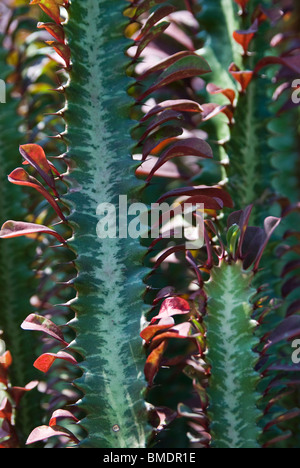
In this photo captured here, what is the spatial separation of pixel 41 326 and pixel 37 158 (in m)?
0.24

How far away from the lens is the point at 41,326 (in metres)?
0.83

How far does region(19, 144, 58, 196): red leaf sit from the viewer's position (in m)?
0.84

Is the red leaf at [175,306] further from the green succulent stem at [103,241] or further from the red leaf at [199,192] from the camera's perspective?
the red leaf at [199,192]

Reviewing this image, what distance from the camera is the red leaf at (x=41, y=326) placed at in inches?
32.3

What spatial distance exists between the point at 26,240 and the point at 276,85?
60 centimetres

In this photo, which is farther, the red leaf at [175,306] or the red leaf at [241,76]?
the red leaf at [241,76]

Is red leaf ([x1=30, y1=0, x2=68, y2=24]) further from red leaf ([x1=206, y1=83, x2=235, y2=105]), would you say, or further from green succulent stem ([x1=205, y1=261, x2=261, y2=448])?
green succulent stem ([x1=205, y1=261, x2=261, y2=448])

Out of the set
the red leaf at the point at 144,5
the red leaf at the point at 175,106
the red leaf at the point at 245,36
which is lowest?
the red leaf at the point at 175,106

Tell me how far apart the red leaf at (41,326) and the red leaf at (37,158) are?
0.64ft

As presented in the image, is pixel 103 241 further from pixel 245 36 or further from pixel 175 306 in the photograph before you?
pixel 245 36

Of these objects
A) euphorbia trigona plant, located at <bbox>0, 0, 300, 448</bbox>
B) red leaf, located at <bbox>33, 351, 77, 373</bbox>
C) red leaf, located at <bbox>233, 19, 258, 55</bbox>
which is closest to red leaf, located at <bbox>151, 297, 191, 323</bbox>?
euphorbia trigona plant, located at <bbox>0, 0, 300, 448</bbox>

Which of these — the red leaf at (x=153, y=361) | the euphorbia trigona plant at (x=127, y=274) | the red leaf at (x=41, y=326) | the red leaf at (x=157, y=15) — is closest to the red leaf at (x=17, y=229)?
the euphorbia trigona plant at (x=127, y=274)

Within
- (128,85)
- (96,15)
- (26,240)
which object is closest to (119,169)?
(128,85)

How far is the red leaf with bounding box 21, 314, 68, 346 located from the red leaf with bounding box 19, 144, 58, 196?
0.20 m
